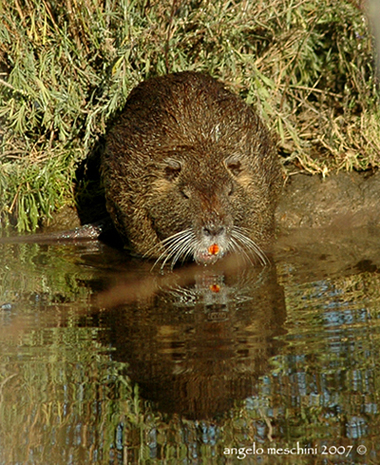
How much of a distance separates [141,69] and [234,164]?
1329mm

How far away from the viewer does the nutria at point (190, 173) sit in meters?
4.77

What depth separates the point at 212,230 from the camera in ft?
15.1

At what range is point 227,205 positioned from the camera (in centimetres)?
474

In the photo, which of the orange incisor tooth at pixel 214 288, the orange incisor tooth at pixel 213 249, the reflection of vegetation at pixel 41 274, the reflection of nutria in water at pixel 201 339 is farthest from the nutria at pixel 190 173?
the reflection of vegetation at pixel 41 274

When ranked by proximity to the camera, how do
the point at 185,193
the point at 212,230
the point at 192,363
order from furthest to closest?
the point at 185,193 → the point at 212,230 → the point at 192,363

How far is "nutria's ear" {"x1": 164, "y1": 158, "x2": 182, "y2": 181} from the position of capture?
4.89 metres

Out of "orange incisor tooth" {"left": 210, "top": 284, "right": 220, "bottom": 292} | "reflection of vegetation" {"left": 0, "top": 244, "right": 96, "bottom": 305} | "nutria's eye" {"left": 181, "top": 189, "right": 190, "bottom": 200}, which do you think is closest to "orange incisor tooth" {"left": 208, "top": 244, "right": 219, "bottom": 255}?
"orange incisor tooth" {"left": 210, "top": 284, "right": 220, "bottom": 292}

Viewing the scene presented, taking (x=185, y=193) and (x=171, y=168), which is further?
(x=171, y=168)

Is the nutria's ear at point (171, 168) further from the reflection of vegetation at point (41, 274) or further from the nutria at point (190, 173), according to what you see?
the reflection of vegetation at point (41, 274)

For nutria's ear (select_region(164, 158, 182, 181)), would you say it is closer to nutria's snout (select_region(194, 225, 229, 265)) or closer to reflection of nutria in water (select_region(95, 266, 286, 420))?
nutria's snout (select_region(194, 225, 229, 265))

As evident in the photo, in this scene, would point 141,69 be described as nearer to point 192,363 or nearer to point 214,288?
point 214,288

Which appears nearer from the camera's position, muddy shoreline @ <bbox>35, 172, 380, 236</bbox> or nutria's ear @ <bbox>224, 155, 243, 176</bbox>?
nutria's ear @ <bbox>224, 155, 243, 176</bbox>

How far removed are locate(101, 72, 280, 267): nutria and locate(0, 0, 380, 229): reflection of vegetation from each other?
17.5 inches

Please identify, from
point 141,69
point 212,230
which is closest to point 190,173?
point 212,230
